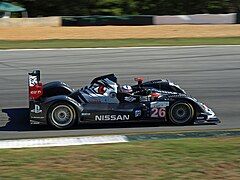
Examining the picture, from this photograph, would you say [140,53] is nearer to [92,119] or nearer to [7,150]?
[92,119]

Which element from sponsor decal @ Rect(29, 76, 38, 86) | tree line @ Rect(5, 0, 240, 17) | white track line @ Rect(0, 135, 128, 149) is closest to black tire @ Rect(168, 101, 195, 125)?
white track line @ Rect(0, 135, 128, 149)

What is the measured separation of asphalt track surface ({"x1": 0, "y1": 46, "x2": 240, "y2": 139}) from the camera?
9141 mm

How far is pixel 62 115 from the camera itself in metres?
9.01

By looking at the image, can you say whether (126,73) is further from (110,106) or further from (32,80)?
(32,80)

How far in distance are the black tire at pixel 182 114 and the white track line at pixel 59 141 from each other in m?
1.43

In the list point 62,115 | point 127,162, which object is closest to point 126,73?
point 62,115

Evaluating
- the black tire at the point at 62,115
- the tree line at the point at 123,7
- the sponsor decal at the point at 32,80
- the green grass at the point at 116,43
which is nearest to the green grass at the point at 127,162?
the black tire at the point at 62,115

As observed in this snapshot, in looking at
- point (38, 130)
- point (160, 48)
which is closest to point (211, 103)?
point (38, 130)

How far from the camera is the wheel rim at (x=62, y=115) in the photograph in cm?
895

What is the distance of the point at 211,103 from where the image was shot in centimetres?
1102

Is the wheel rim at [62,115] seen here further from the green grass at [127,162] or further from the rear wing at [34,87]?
the green grass at [127,162]

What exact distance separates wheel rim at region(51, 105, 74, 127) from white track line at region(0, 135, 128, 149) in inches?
41.5

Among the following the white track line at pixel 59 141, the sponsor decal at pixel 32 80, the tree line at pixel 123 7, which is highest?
the tree line at pixel 123 7

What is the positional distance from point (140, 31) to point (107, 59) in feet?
31.0
